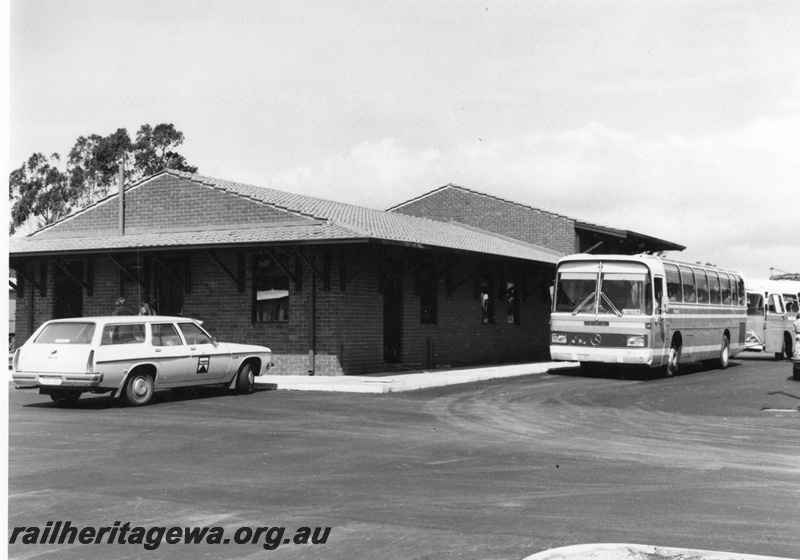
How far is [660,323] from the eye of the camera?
2172 centimetres

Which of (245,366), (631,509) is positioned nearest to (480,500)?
(631,509)

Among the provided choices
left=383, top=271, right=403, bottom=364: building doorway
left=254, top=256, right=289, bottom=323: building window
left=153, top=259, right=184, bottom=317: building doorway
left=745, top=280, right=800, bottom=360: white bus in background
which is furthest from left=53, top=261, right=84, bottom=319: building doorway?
left=745, top=280, right=800, bottom=360: white bus in background

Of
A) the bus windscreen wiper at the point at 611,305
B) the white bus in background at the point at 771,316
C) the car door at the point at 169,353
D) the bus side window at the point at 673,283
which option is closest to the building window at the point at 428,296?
the bus windscreen wiper at the point at 611,305

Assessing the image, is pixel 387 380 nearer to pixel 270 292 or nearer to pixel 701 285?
pixel 270 292

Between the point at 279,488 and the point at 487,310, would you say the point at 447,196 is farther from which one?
the point at 279,488

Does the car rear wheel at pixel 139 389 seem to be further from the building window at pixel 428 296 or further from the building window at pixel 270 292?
the building window at pixel 428 296

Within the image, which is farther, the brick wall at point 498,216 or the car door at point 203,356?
the brick wall at point 498,216

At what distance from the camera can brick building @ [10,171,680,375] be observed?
72.7 ft

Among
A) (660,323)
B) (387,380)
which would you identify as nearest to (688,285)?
(660,323)

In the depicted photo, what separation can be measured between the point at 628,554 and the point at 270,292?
A: 1810cm

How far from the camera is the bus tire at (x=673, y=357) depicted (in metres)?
23.0

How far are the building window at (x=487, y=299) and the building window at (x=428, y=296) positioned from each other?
3176 mm

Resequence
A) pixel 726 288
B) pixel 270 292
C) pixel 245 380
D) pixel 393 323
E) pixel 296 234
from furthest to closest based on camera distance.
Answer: pixel 726 288 → pixel 393 323 → pixel 270 292 → pixel 296 234 → pixel 245 380

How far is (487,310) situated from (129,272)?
35.8 ft
